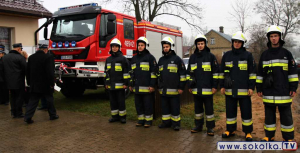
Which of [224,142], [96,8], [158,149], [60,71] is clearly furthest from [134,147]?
[96,8]

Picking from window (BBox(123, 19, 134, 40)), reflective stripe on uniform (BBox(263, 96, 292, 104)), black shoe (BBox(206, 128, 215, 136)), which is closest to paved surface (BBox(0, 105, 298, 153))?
black shoe (BBox(206, 128, 215, 136))

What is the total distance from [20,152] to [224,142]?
347cm

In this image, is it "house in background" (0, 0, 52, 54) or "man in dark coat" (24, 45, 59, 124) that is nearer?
"man in dark coat" (24, 45, 59, 124)

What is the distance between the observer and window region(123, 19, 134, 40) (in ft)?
29.4

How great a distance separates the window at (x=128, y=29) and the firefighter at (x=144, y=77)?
3.48m

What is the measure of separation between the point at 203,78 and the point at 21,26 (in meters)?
11.2

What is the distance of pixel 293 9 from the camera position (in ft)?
107

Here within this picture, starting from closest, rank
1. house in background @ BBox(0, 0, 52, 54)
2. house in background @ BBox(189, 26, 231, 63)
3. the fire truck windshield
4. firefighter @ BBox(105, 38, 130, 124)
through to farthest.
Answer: firefighter @ BBox(105, 38, 130, 124) < the fire truck windshield < house in background @ BBox(0, 0, 52, 54) < house in background @ BBox(189, 26, 231, 63)

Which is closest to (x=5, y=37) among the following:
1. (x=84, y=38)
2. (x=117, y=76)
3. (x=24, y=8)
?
(x=24, y=8)

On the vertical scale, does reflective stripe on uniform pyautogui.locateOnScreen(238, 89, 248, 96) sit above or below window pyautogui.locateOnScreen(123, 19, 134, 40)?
below

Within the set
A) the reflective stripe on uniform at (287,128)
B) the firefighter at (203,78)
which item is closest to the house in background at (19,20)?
the firefighter at (203,78)

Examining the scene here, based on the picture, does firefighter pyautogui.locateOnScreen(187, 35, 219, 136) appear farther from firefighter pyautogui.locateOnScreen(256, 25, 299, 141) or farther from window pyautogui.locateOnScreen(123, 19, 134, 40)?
window pyautogui.locateOnScreen(123, 19, 134, 40)

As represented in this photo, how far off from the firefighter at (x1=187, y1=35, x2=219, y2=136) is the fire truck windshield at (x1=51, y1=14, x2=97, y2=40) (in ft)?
13.7

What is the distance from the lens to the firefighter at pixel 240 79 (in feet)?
14.5
